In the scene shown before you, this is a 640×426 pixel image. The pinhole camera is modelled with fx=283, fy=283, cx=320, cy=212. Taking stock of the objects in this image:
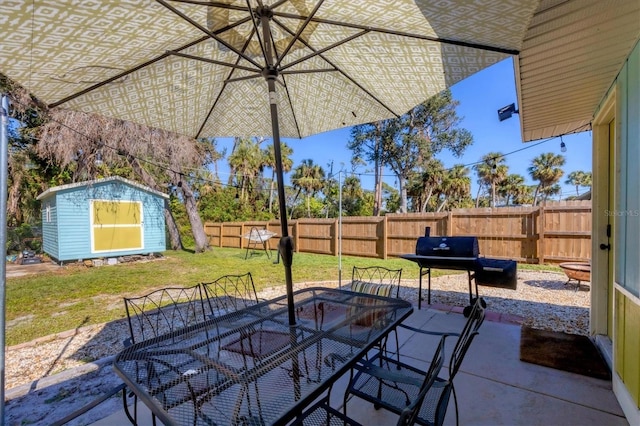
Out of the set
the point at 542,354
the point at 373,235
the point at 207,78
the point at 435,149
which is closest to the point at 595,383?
the point at 542,354

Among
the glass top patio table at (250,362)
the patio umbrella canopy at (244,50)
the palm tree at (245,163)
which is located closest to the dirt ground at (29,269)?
the patio umbrella canopy at (244,50)

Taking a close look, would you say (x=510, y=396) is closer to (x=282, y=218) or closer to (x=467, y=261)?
(x=467, y=261)

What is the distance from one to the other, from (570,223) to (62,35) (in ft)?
29.0

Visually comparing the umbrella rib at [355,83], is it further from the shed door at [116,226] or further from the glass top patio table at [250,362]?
the shed door at [116,226]

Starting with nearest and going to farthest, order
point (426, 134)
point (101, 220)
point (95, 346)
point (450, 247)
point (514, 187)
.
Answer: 1. point (95, 346)
2. point (450, 247)
3. point (101, 220)
4. point (426, 134)
5. point (514, 187)

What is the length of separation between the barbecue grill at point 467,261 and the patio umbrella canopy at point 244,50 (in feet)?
6.41

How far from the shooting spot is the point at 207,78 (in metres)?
2.40

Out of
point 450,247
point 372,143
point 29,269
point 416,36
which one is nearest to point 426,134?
point 372,143

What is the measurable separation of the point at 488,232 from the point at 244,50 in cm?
758

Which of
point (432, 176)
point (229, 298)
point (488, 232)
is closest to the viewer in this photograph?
point (229, 298)

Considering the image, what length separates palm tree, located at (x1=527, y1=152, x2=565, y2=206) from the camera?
20.0m

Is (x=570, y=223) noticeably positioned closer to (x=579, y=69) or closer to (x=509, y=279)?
(x=509, y=279)

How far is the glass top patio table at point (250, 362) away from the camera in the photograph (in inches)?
42.9

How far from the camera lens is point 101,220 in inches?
364
